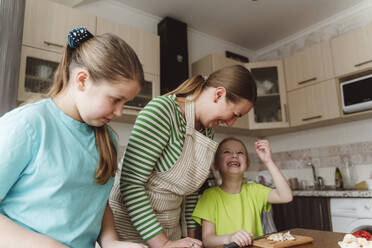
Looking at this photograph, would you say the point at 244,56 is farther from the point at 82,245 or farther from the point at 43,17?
the point at 82,245

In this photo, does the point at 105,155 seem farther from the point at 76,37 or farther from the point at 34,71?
the point at 34,71

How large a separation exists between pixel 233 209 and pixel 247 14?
228cm

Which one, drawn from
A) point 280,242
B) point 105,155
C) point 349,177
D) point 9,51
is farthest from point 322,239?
point 349,177

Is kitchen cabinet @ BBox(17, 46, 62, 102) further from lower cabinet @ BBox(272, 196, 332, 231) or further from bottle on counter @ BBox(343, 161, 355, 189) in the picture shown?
bottle on counter @ BBox(343, 161, 355, 189)

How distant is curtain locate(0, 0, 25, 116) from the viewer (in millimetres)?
1664

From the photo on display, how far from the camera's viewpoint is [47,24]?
1.95 m

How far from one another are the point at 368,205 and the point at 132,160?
1957 mm

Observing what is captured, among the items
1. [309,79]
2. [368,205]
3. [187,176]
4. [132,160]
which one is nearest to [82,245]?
[132,160]

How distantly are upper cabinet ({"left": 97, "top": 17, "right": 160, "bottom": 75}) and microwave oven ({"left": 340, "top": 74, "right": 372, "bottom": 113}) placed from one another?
5.42 ft

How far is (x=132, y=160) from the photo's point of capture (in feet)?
2.73

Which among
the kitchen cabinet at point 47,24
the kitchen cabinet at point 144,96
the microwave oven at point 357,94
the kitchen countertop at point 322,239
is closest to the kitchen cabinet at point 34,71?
the kitchen cabinet at point 47,24

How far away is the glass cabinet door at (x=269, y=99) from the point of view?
3.01 meters

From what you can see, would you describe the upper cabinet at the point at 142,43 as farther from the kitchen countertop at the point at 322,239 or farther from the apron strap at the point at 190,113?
the kitchen countertop at the point at 322,239

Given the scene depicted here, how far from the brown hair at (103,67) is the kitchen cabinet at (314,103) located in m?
2.40
